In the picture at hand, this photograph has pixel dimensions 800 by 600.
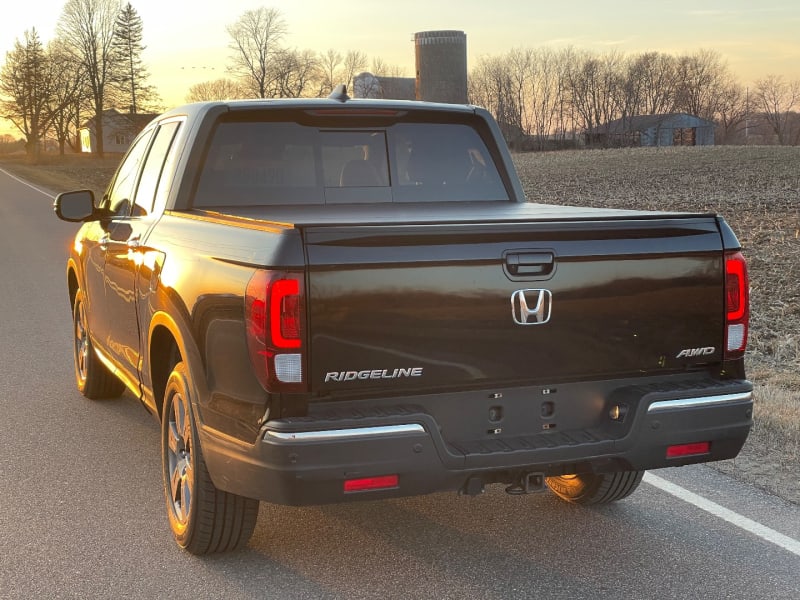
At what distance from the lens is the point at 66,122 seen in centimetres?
11344

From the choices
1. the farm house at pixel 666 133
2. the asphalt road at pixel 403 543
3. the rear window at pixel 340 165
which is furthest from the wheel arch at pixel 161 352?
the farm house at pixel 666 133

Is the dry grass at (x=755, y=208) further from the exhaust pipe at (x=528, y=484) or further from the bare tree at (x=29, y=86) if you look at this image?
the bare tree at (x=29, y=86)

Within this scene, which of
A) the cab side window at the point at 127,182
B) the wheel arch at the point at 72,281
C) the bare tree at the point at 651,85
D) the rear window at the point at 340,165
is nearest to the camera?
the rear window at the point at 340,165

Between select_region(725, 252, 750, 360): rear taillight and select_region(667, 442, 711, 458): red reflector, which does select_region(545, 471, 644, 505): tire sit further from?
select_region(725, 252, 750, 360): rear taillight

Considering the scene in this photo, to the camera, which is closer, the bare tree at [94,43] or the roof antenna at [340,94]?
the roof antenna at [340,94]

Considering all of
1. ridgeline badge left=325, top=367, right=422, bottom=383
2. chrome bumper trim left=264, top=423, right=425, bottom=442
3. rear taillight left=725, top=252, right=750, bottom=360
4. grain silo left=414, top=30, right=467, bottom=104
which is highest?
grain silo left=414, top=30, right=467, bottom=104

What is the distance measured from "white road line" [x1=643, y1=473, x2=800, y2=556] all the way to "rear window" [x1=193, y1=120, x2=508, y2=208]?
1827 millimetres

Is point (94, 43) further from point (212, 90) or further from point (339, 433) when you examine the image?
point (339, 433)

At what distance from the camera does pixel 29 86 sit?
102 meters

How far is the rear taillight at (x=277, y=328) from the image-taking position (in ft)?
11.8

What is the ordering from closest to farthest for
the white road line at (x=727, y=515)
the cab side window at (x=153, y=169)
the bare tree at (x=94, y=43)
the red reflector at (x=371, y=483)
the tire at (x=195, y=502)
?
the red reflector at (x=371, y=483)
the tire at (x=195, y=502)
the white road line at (x=727, y=515)
the cab side window at (x=153, y=169)
the bare tree at (x=94, y=43)

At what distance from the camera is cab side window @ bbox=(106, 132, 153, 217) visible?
6125mm

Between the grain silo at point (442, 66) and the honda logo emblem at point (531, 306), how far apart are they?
40319mm

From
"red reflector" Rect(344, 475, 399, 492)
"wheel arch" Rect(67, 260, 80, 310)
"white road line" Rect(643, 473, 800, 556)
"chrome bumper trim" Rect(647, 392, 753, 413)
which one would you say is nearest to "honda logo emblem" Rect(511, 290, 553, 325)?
"chrome bumper trim" Rect(647, 392, 753, 413)
